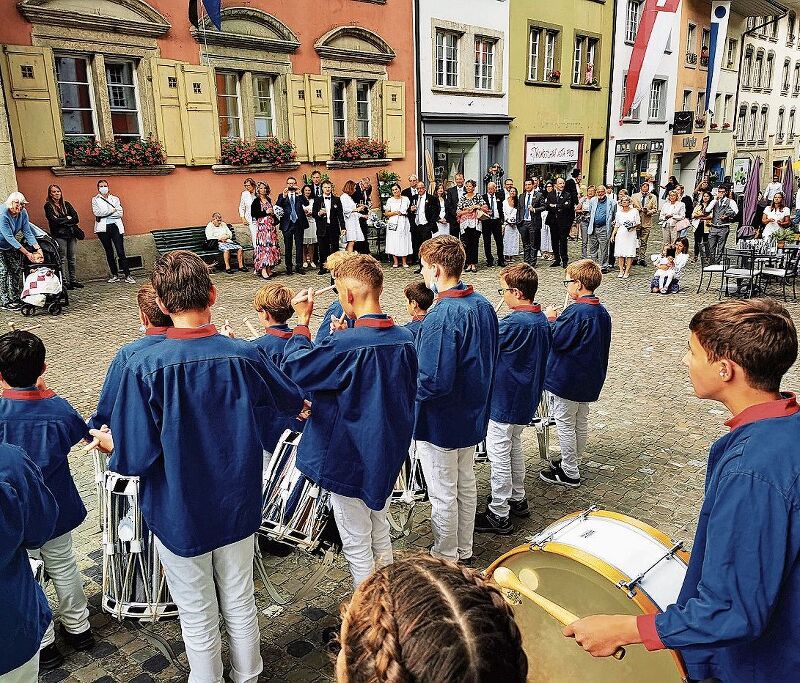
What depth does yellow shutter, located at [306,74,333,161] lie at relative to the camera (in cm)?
1669

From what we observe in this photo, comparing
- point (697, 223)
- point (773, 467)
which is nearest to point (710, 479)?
point (773, 467)

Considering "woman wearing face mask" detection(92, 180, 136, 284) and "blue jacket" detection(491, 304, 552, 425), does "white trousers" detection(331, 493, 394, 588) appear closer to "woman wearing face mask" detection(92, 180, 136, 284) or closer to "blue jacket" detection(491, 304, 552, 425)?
"blue jacket" detection(491, 304, 552, 425)

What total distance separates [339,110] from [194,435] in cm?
1659

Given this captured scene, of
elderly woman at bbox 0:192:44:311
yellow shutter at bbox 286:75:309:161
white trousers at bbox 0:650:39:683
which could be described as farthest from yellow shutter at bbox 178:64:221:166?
white trousers at bbox 0:650:39:683

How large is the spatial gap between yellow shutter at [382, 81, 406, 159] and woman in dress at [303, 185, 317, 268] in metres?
4.58

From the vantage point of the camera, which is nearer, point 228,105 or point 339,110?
point 228,105

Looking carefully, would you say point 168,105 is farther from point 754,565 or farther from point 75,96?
point 754,565

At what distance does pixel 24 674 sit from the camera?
240cm

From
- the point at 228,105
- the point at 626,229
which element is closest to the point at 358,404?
the point at 626,229

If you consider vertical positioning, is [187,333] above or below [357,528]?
above

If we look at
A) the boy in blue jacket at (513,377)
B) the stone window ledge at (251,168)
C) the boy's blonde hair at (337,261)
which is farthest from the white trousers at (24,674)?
the stone window ledge at (251,168)

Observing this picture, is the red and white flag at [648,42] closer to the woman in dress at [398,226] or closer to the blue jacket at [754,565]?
the woman in dress at [398,226]

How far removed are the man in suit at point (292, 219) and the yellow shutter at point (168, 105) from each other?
258 centimetres

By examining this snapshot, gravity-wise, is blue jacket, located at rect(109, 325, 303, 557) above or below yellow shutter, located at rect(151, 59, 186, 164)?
below
